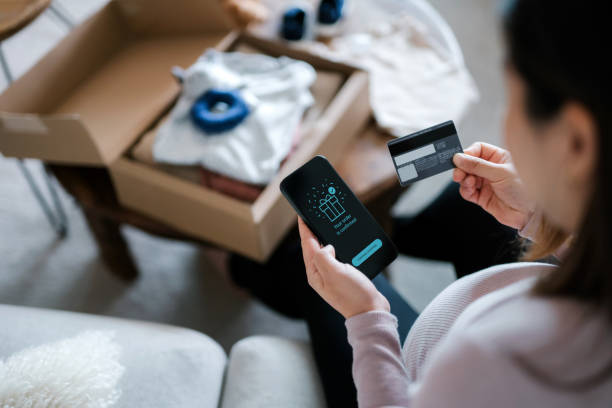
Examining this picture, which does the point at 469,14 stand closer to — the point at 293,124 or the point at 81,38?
the point at 293,124

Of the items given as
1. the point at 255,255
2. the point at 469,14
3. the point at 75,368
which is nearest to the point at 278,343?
the point at 255,255

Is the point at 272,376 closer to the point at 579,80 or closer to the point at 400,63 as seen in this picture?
the point at 579,80

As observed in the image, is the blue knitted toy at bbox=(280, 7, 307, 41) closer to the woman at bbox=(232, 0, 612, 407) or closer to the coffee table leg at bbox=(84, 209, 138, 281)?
the coffee table leg at bbox=(84, 209, 138, 281)

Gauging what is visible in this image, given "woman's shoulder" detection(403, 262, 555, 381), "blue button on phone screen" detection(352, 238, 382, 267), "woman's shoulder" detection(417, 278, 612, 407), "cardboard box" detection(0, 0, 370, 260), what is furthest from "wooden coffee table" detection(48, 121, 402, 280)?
"woman's shoulder" detection(417, 278, 612, 407)

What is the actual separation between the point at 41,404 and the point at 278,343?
33 centimetres

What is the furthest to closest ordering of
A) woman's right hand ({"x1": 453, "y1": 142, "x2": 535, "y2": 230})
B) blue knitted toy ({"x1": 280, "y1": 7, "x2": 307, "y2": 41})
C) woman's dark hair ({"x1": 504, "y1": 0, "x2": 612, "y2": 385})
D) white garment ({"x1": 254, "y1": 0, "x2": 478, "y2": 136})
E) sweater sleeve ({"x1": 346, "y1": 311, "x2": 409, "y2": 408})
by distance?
blue knitted toy ({"x1": 280, "y1": 7, "x2": 307, "y2": 41}), white garment ({"x1": 254, "y1": 0, "x2": 478, "y2": 136}), woman's right hand ({"x1": 453, "y1": 142, "x2": 535, "y2": 230}), sweater sleeve ({"x1": 346, "y1": 311, "x2": 409, "y2": 408}), woman's dark hair ({"x1": 504, "y1": 0, "x2": 612, "y2": 385})

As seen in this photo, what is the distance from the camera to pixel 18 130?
0.91 meters

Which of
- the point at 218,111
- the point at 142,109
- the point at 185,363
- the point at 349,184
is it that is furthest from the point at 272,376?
the point at 142,109

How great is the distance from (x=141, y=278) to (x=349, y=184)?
0.65 metres

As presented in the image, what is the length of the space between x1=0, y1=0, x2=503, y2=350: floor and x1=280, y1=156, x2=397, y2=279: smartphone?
1.92 feet

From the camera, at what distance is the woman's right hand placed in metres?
0.68

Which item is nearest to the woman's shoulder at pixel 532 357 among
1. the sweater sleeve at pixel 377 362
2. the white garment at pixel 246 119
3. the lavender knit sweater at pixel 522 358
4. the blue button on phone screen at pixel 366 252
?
the lavender knit sweater at pixel 522 358

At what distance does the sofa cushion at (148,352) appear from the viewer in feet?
2.33

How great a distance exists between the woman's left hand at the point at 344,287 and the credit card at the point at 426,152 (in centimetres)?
16
